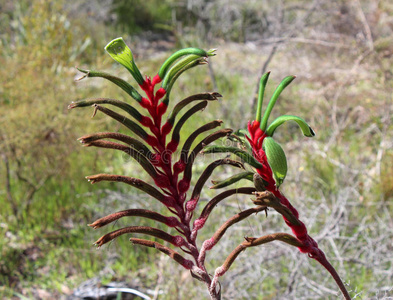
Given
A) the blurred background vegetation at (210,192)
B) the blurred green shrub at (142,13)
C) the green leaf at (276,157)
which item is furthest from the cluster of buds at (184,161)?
the blurred green shrub at (142,13)

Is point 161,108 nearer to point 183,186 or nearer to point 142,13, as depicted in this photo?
point 183,186

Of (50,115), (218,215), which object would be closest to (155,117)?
(218,215)

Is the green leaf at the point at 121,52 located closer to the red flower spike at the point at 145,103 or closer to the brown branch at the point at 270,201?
the red flower spike at the point at 145,103

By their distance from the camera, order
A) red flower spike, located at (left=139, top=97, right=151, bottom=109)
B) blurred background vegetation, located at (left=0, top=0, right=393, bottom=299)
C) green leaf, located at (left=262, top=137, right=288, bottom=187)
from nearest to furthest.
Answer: green leaf, located at (left=262, top=137, right=288, bottom=187)
red flower spike, located at (left=139, top=97, right=151, bottom=109)
blurred background vegetation, located at (left=0, top=0, right=393, bottom=299)

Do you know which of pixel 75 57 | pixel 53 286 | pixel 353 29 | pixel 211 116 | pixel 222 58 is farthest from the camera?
pixel 222 58

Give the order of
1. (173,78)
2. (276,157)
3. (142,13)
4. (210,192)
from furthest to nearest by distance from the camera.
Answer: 1. (142,13)
2. (210,192)
3. (173,78)
4. (276,157)

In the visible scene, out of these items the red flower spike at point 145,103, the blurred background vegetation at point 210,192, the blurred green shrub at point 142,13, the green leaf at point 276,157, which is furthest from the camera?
the blurred green shrub at point 142,13

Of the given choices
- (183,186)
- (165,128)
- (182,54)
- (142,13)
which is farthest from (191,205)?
(142,13)

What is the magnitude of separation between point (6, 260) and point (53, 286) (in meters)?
0.42

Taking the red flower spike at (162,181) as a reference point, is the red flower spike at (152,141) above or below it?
above

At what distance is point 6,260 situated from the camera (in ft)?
8.82

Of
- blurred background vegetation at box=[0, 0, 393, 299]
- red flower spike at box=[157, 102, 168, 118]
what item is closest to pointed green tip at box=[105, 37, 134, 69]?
red flower spike at box=[157, 102, 168, 118]

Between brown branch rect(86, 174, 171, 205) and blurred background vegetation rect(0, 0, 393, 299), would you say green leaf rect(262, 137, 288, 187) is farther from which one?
blurred background vegetation rect(0, 0, 393, 299)

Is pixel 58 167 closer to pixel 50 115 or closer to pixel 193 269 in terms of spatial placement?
pixel 50 115
